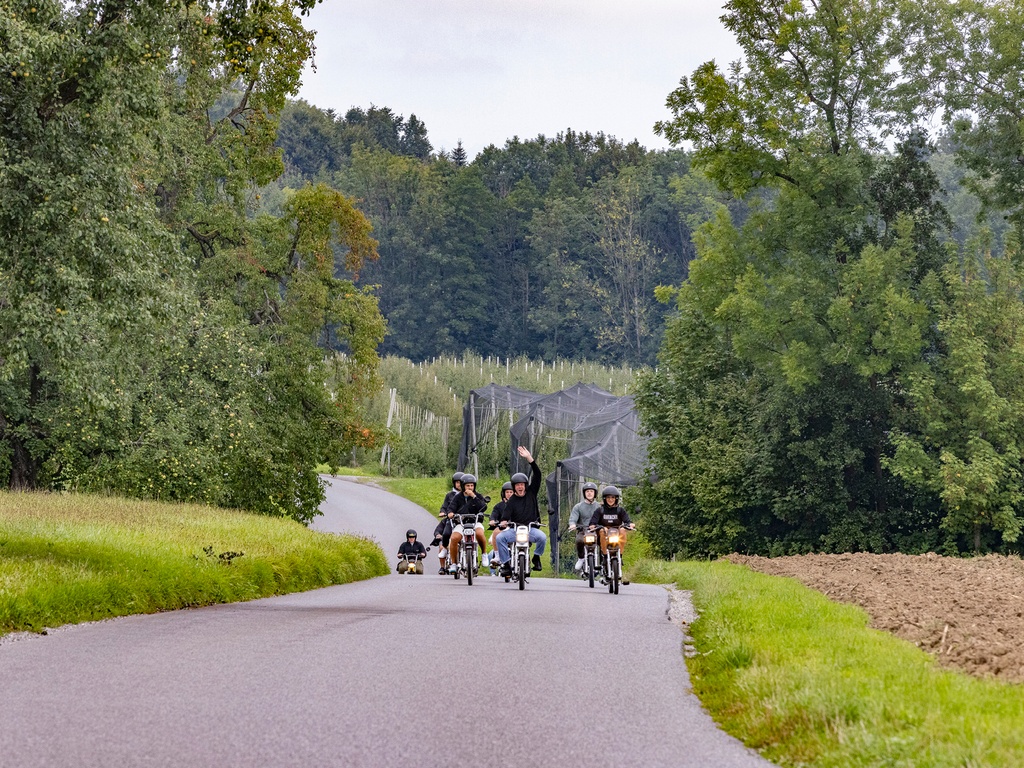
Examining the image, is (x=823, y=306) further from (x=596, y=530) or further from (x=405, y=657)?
(x=405, y=657)

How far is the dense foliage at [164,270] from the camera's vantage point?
15000 mm

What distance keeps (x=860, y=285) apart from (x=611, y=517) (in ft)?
54.0

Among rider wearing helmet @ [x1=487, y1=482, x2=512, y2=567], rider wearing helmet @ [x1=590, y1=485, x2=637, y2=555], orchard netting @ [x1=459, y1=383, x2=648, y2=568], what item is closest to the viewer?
rider wearing helmet @ [x1=590, y1=485, x2=637, y2=555]

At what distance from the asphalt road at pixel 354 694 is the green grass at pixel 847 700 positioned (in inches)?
9.5

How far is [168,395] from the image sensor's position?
30.0 m

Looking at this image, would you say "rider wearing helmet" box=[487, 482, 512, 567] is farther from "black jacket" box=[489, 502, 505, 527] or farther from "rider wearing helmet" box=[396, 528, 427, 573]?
"rider wearing helmet" box=[396, 528, 427, 573]

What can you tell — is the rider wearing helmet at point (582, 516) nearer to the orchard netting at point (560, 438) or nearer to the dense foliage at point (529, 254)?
the orchard netting at point (560, 438)

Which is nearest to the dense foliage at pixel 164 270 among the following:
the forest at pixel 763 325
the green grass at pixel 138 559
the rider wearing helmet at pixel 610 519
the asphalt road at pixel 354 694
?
the forest at pixel 763 325

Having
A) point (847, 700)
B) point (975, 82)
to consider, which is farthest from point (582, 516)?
point (975, 82)

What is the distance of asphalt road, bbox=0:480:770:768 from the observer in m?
6.01

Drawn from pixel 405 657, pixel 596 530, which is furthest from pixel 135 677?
pixel 596 530

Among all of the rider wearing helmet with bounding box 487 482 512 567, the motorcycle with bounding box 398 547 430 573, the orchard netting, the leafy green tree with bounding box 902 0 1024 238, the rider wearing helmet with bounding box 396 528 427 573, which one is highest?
the leafy green tree with bounding box 902 0 1024 238

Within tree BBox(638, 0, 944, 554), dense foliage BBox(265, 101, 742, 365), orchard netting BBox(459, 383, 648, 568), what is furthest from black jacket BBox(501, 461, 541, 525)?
dense foliage BBox(265, 101, 742, 365)

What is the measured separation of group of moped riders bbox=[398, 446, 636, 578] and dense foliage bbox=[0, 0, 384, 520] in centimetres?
532
